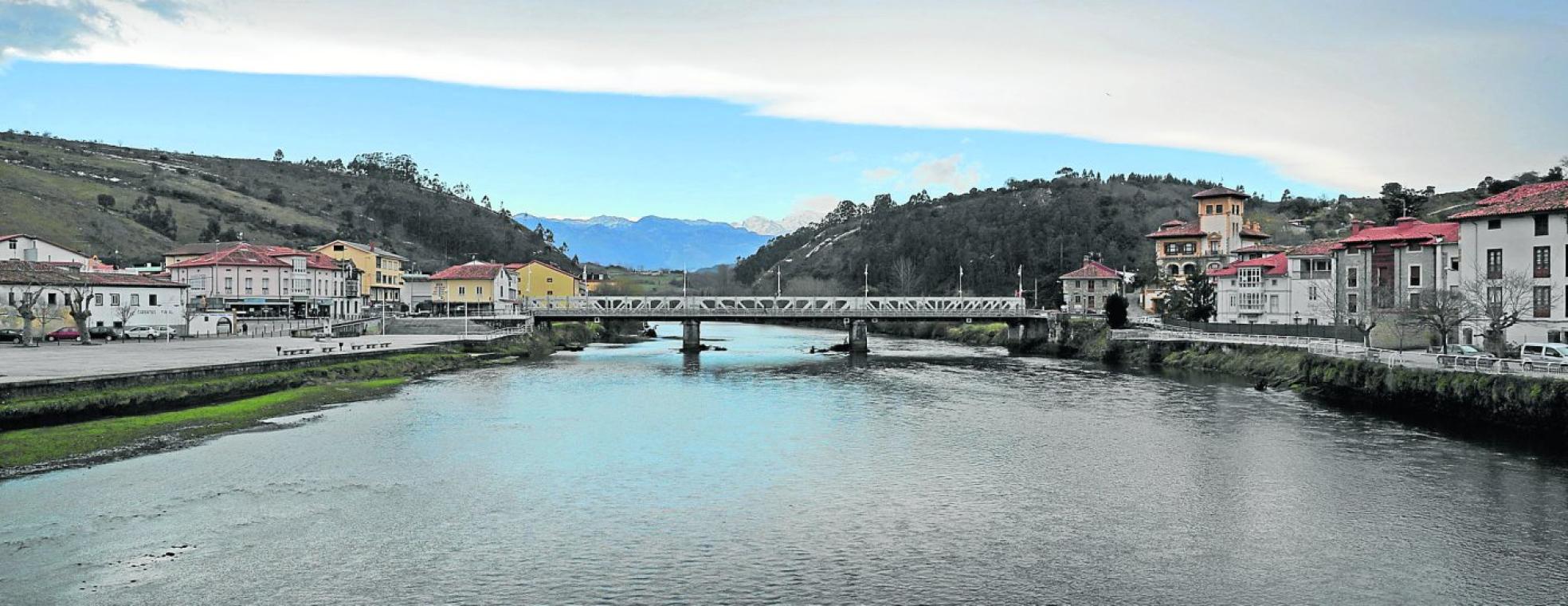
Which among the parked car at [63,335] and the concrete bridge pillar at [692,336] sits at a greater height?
the parked car at [63,335]

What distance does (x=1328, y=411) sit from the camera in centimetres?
4294

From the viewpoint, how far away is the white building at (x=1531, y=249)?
45.2 meters

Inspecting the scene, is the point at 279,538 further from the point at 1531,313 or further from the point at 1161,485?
the point at 1531,313

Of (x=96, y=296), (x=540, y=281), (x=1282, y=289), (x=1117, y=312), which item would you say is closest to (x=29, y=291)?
(x=96, y=296)

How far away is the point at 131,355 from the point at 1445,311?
6060 centimetres

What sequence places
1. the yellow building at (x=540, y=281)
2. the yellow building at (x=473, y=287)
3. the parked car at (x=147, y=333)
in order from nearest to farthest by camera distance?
1. the parked car at (x=147, y=333)
2. the yellow building at (x=473, y=287)
3. the yellow building at (x=540, y=281)

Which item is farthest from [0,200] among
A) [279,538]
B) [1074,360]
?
[279,538]

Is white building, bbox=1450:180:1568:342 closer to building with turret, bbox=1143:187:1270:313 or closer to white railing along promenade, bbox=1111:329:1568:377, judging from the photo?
white railing along promenade, bbox=1111:329:1568:377

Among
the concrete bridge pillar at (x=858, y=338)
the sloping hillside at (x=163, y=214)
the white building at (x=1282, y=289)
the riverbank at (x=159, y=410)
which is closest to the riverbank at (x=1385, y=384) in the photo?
the white building at (x=1282, y=289)

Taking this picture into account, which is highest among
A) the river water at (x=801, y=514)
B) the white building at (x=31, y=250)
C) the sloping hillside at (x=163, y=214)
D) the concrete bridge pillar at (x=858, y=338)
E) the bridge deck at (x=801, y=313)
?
the sloping hillside at (x=163, y=214)

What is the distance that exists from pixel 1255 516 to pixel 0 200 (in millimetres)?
145924

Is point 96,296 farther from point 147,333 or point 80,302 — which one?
point 80,302

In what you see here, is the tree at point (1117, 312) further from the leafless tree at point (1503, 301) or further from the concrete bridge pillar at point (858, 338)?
the leafless tree at point (1503, 301)

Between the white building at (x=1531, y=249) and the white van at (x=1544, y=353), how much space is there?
4.59 meters
